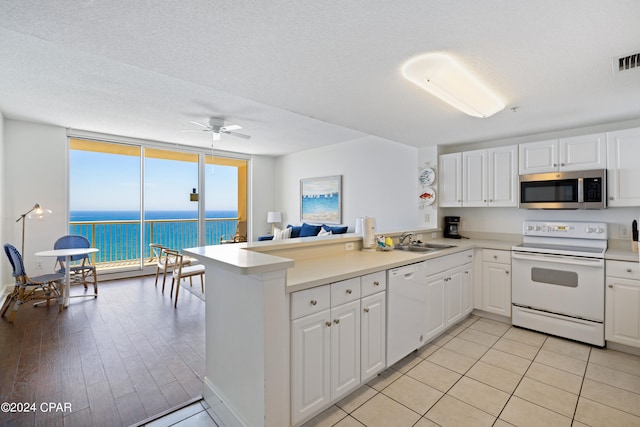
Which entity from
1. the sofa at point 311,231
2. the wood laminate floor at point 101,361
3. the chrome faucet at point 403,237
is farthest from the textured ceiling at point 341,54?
the sofa at point 311,231

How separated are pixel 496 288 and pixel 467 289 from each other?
0.32 meters

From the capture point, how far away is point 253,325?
1502 millimetres

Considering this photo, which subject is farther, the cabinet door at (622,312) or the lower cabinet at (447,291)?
the lower cabinet at (447,291)

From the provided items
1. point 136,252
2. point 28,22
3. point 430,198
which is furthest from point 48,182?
point 430,198

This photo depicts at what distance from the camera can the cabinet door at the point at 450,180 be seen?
12.3 feet

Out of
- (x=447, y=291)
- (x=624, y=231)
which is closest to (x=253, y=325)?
(x=447, y=291)

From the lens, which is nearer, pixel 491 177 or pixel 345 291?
pixel 345 291

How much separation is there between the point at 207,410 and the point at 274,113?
3.41 meters

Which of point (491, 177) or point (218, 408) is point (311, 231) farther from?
point (218, 408)

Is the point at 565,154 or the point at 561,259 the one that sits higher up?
the point at 565,154

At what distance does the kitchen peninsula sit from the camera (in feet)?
4.76

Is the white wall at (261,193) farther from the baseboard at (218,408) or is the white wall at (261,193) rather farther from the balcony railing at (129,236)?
the baseboard at (218,408)

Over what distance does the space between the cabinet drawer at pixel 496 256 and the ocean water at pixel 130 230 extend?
5.36m

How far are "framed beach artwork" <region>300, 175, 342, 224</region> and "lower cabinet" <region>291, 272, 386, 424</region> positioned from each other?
12.7 feet
